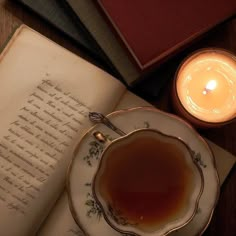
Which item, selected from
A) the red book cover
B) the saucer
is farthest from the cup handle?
the red book cover

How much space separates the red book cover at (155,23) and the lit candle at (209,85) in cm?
4

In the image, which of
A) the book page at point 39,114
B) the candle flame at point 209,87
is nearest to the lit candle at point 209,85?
the candle flame at point 209,87

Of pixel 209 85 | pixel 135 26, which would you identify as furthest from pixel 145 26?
pixel 209 85

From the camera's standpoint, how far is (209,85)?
29.0 inches

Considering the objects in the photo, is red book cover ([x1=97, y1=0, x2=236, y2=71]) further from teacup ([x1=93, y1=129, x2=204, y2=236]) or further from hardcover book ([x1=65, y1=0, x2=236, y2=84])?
teacup ([x1=93, y1=129, x2=204, y2=236])

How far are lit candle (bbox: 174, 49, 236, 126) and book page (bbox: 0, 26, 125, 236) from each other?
4.3 inches

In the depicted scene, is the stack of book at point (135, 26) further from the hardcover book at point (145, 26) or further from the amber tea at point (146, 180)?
the amber tea at point (146, 180)

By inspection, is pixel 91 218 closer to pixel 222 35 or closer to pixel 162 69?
pixel 162 69

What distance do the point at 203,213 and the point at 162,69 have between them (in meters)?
0.24

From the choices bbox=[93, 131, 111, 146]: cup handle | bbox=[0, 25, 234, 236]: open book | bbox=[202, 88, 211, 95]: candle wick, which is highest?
bbox=[0, 25, 234, 236]: open book

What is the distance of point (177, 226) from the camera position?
64cm

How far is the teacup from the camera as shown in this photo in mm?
650

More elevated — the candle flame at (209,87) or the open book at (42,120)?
the open book at (42,120)

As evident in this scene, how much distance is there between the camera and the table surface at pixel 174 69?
728mm
